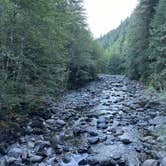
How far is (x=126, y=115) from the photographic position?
14.9 meters

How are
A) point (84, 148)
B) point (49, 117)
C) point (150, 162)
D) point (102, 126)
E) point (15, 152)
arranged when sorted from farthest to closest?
1. point (49, 117)
2. point (102, 126)
3. point (84, 148)
4. point (15, 152)
5. point (150, 162)

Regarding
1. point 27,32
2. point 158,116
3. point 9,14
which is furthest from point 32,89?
point 158,116

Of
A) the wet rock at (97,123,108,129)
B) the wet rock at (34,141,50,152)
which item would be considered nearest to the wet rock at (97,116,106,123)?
the wet rock at (97,123,108,129)

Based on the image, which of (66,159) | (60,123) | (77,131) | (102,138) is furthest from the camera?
(60,123)

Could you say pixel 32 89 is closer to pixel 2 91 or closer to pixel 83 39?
pixel 2 91

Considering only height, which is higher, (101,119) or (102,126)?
(101,119)

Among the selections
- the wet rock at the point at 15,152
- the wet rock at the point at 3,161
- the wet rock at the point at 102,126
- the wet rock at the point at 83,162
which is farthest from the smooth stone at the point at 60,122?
the wet rock at the point at 3,161

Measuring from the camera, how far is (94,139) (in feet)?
35.7

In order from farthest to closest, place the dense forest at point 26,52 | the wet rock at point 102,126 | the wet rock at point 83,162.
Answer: the wet rock at point 102,126, the dense forest at point 26,52, the wet rock at point 83,162

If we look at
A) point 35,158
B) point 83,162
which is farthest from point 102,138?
point 35,158

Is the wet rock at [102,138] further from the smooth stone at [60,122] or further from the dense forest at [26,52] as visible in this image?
the dense forest at [26,52]

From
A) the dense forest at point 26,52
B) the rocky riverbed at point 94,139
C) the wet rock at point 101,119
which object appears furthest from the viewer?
the wet rock at point 101,119

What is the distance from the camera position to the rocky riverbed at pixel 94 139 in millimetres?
8875

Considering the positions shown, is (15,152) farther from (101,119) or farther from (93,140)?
(101,119)
